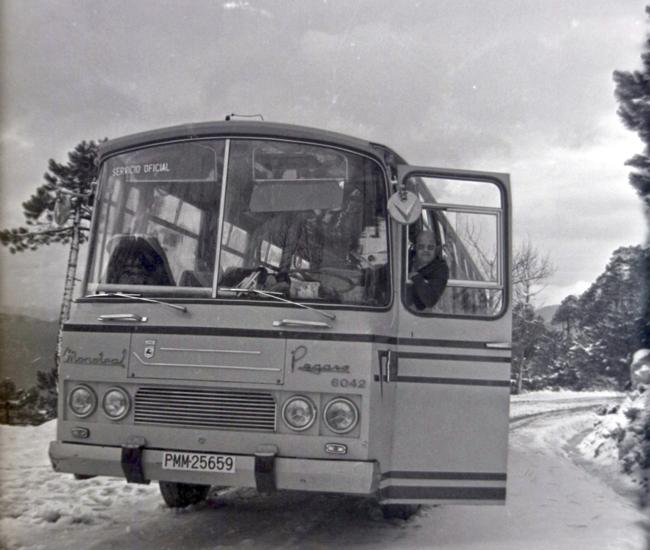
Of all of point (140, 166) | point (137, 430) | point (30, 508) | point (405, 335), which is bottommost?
point (30, 508)

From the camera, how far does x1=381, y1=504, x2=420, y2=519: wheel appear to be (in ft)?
22.2

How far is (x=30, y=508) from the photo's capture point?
706cm

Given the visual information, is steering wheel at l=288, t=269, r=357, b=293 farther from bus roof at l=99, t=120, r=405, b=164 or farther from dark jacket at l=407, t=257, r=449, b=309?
bus roof at l=99, t=120, r=405, b=164

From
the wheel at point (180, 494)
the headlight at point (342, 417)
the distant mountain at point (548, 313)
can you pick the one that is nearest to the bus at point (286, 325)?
the headlight at point (342, 417)

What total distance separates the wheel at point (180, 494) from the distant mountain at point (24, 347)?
2.28m

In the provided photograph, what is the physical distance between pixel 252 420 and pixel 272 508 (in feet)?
7.43

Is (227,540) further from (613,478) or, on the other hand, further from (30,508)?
(613,478)

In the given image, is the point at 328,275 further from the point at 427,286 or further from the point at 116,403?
the point at 116,403

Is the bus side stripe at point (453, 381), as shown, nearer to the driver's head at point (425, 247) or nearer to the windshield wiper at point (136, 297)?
the driver's head at point (425, 247)

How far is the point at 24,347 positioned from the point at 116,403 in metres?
9.64

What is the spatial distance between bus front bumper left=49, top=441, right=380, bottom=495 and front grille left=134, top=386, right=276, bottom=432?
0.22m

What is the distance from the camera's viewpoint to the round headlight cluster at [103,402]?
18.7ft

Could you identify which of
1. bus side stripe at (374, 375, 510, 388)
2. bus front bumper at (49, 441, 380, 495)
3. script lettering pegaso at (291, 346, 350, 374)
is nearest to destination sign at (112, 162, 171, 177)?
script lettering pegaso at (291, 346, 350, 374)

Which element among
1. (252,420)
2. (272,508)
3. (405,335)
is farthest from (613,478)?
(252,420)
